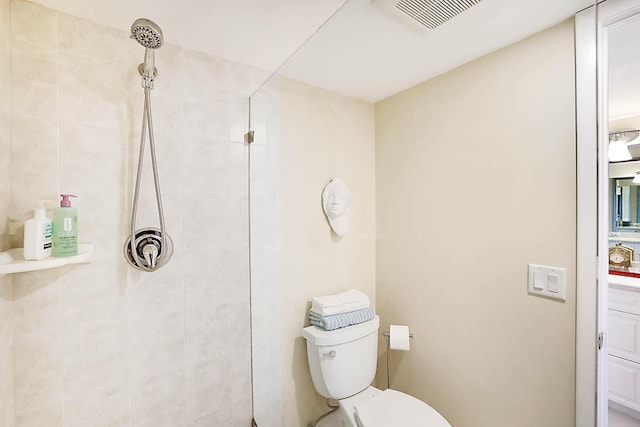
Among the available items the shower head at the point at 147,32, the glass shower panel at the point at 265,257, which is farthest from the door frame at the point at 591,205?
the shower head at the point at 147,32

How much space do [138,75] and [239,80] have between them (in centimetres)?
48

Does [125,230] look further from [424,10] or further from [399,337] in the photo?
[424,10]

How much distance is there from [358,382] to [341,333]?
180mm

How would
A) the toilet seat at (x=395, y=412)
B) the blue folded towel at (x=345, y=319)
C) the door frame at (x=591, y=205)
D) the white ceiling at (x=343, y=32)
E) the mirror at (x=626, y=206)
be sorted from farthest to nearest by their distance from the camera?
the mirror at (x=626, y=206)
the blue folded towel at (x=345, y=319)
the toilet seat at (x=395, y=412)
the white ceiling at (x=343, y=32)
the door frame at (x=591, y=205)

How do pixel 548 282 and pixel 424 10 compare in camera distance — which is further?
pixel 424 10

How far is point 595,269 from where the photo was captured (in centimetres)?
63

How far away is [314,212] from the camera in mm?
1083

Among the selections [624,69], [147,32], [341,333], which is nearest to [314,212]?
[341,333]

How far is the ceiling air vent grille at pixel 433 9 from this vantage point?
0.80 metres

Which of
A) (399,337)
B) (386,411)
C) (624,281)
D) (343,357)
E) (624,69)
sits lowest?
(386,411)

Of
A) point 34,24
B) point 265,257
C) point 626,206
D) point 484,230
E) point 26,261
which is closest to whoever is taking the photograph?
point 484,230

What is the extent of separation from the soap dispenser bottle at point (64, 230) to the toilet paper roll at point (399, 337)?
1156 mm

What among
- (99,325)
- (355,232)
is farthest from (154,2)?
(99,325)

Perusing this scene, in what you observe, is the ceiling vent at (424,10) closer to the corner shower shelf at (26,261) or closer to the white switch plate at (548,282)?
the white switch plate at (548,282)
